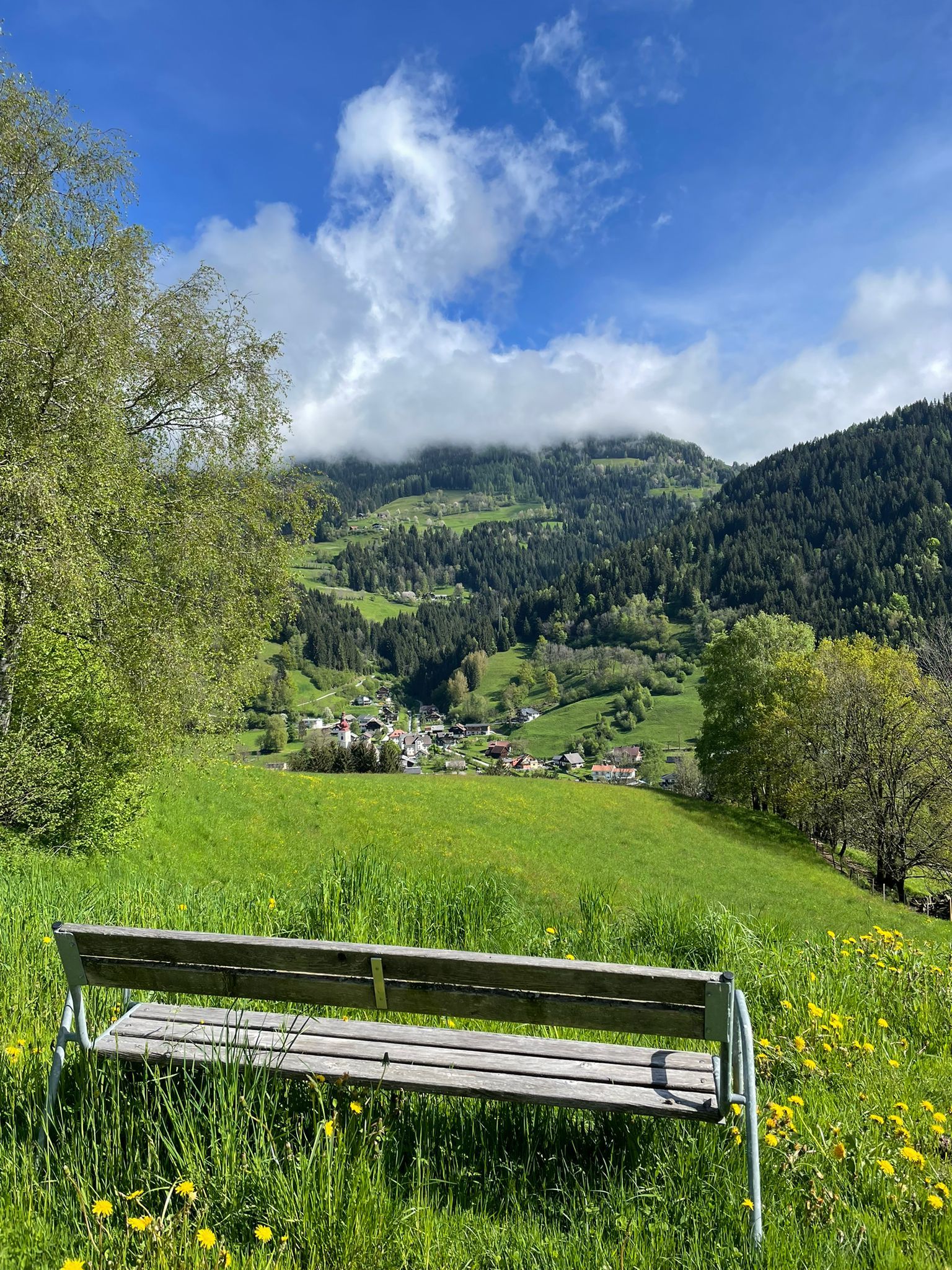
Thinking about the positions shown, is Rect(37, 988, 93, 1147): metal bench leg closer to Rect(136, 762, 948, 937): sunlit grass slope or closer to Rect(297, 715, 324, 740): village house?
Rect(136, 762, 948, 937): sunlit grass slope

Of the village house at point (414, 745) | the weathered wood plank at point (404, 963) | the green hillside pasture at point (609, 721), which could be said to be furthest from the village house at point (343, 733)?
the weathered wood plank at point (404, 963)

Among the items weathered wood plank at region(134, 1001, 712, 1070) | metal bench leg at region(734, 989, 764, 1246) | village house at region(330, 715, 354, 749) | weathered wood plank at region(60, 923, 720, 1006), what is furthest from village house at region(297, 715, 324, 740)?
metal bench leg at region(734, 989, 764, 1246)

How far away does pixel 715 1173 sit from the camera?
3.52 metres

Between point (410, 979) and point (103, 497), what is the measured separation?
40.6 feet

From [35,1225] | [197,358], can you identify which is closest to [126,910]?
[35,1225]

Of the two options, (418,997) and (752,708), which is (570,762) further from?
(418,997)

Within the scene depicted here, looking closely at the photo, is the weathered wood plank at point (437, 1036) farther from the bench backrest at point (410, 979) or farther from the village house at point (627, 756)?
the village house at point (627, 756)

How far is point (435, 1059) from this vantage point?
3867 millimetres

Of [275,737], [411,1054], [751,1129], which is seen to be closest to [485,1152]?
[411,1054]

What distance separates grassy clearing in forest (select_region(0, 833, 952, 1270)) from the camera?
9.62ft

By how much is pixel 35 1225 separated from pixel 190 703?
1398 centimetres

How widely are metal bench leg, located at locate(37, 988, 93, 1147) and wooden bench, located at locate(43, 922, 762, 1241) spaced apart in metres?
0.01

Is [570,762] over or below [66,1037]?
below

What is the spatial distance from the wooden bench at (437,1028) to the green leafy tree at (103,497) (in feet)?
32.0
